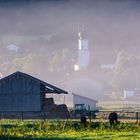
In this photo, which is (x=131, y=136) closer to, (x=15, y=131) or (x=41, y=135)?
(x=41, y=135)

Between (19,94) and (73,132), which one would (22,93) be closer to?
(19,94)

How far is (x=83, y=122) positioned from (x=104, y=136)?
882cm

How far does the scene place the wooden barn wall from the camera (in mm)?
67750

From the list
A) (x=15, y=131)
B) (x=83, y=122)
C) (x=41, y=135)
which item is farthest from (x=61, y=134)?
(x=83, y=122)

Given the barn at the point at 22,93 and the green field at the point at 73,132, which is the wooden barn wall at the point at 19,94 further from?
the green field at the point at 73,132

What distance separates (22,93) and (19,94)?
41 centimetres

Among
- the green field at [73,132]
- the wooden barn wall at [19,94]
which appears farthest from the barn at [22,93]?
the green field at [73,132]

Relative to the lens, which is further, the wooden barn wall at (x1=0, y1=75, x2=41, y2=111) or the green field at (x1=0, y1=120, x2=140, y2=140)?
the wooden barn wall at (x1=0, y1=75, x2=41, y2=111)

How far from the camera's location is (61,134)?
33594 millimetres

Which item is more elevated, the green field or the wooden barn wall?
the wooden barn wall

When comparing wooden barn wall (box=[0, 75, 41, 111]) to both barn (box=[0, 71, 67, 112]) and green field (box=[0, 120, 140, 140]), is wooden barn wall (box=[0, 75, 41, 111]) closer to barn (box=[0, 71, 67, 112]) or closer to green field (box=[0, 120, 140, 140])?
barn (box=[0, 71, 67, 112])

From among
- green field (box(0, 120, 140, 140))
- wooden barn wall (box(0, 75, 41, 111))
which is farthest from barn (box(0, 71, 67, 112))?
green field (box(0, 120, 140, 140))

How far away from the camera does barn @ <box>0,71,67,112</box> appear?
2665 inches

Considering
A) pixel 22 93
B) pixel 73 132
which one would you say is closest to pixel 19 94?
pixel 22 93
